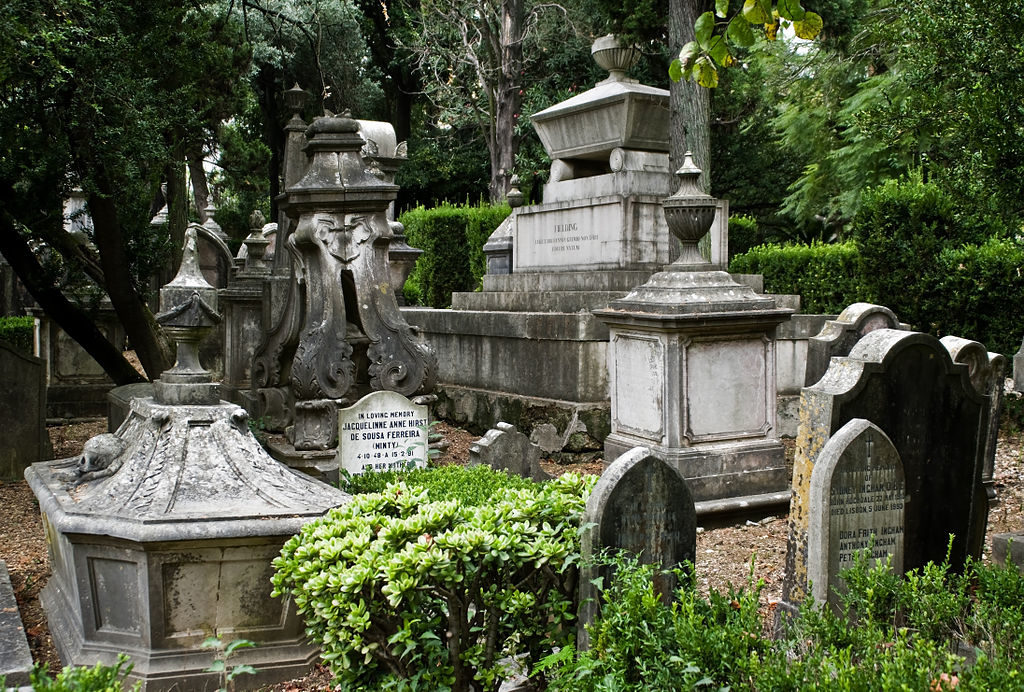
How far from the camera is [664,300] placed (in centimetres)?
762

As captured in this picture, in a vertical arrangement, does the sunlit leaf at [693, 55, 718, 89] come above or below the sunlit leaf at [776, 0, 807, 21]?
below

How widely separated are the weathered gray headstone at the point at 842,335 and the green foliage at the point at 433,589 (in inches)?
159

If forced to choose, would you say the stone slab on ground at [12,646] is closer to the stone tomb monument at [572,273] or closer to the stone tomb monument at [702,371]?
the stone tomb monument at [702,371]

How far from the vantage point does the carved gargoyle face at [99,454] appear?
5184 millimetres

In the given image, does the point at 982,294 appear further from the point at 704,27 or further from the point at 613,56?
the point at 704,27

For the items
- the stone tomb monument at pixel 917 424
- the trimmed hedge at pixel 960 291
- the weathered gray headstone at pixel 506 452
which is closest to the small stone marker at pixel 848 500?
the stone tomb monument at pixel 917 424

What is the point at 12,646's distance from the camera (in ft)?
14.9

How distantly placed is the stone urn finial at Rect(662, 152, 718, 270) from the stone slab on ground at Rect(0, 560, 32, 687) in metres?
5.10

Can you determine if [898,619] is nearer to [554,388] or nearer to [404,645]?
[404,645]

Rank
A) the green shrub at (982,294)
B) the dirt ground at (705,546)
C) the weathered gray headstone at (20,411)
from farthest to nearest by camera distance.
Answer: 1. the green shrub at (982,294)
2. the weathered gray headstone at (20,411)
3. the dirt ground at (705,546)

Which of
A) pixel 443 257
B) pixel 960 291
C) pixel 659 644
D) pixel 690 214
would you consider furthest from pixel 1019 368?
pixel 443 257

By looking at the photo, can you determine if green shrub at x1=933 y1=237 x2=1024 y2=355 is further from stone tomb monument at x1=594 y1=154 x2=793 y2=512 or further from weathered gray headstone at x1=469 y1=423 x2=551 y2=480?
weathered gray headstone at x1=469 y1=423 x2=551 y2=480

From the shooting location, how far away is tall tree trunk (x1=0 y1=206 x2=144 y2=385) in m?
9.58

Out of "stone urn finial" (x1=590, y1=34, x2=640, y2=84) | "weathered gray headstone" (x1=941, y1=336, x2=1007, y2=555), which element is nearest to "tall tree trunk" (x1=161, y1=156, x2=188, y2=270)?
"stone urn finial" (x1=590, y1=34, x2=640, y2=84)
